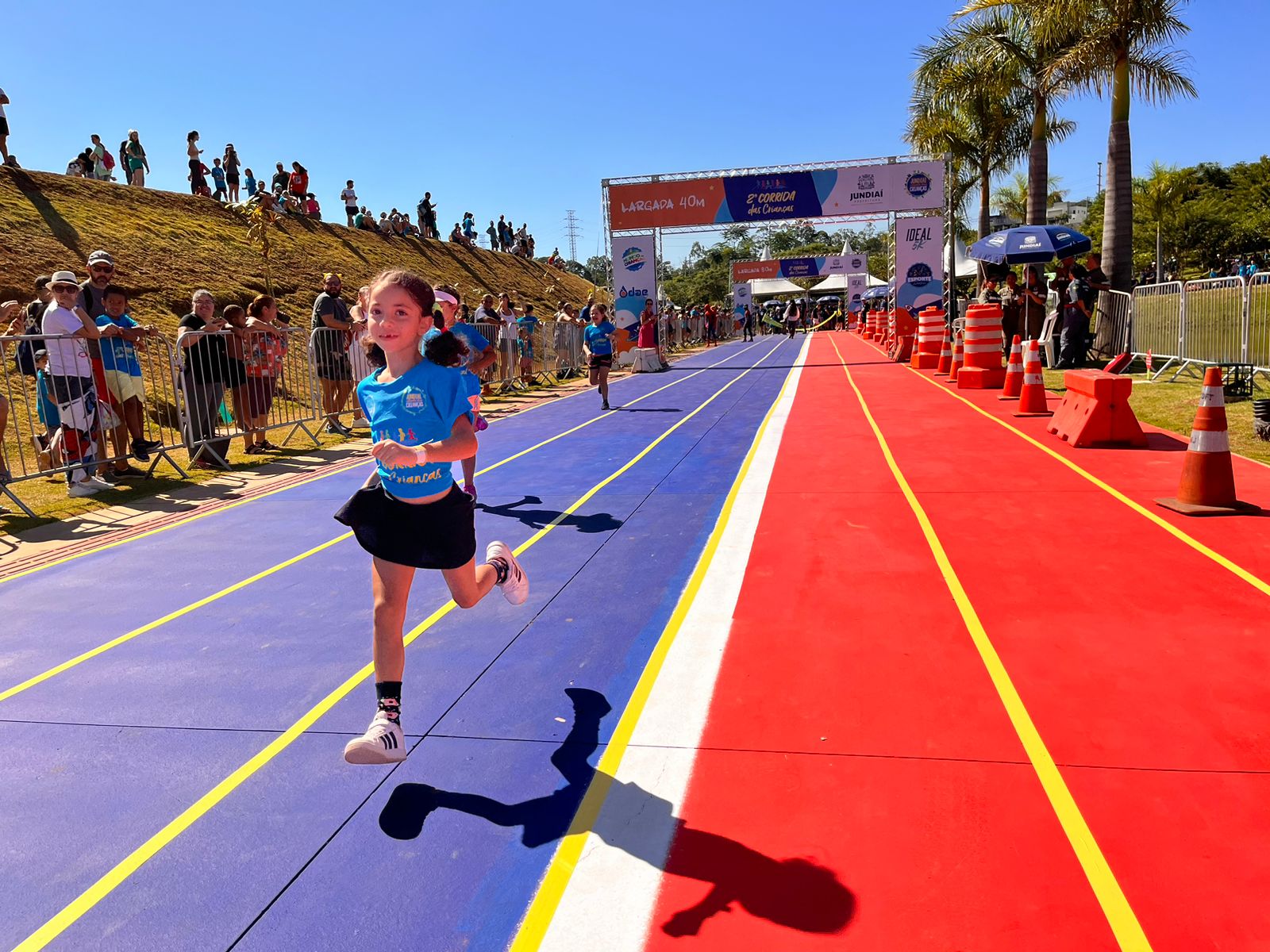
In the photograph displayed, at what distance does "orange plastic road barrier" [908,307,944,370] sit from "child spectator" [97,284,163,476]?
1619 cm

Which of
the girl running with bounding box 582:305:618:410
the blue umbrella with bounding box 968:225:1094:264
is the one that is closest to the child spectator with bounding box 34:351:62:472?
the girl running with bounding box 582:305:618:410

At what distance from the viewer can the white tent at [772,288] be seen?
70.8m

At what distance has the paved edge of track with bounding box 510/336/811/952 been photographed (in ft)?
8.01

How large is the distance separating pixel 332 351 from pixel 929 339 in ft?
45.0

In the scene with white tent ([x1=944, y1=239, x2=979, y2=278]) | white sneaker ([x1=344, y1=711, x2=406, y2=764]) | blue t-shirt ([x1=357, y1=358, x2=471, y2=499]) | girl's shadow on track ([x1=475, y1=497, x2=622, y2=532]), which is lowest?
white sneaker ([x1=344, y1=711, x2=406, y2=764])

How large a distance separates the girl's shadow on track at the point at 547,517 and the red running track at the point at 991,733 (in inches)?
51.3

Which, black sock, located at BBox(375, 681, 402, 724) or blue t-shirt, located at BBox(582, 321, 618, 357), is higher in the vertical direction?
blue t-shirt, located at BBox(582, 321, 618, 357)

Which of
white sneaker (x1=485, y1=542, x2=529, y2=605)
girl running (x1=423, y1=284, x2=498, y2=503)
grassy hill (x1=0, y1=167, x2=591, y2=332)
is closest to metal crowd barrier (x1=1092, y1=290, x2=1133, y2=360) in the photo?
girl running (x1=423, y1=284, x2=498, y2=503)

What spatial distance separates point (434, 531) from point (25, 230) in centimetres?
2467

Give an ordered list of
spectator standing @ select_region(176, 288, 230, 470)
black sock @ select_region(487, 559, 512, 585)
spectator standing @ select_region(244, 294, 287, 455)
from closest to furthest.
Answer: black sock @ select_region(487, 559, 512, 585) < spectator standing @ select_region(176, 288, 230, 470) < spectator standing @ select_region(244, 294, 287, 455)

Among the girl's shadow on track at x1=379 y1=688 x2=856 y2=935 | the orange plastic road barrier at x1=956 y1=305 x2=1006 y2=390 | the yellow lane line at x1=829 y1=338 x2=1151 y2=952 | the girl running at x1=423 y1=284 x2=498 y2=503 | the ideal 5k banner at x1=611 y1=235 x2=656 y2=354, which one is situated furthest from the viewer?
the ideal 5k banner at x1=611 y1=235 x2=656 y2=354

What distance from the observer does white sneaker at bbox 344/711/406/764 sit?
3.15 meters

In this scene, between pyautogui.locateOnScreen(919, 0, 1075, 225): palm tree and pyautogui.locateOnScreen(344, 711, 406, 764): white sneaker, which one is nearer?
pyautogui.locateOnScreen(344, 711, 406, 764): white sneaker

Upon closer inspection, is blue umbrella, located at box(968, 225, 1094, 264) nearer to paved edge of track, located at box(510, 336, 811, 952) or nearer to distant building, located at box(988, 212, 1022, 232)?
paved edge of track, located at box(510, 336, 811, 952)
